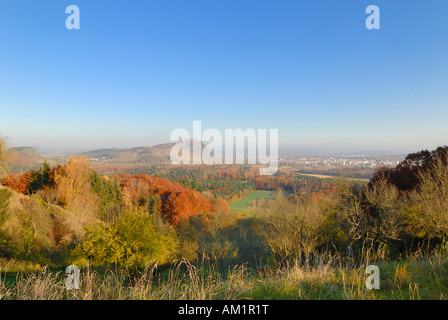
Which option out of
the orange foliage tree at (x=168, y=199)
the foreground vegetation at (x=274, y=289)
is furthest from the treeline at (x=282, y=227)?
the orange foliage tree at (x=168, y=199)

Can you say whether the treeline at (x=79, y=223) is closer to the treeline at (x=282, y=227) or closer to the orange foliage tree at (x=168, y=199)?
the treeline at (x=282, y=227)

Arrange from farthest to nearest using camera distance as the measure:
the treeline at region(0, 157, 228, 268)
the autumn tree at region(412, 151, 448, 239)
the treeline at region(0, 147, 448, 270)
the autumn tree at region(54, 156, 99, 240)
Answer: the autumn tree at region(54, 156, 99, 240)
the treeline at region(0, 157, 228, 268)
the treeline at region(0, 147, 448, 270)
the autumn tree at region(412, 151, 448, 239)

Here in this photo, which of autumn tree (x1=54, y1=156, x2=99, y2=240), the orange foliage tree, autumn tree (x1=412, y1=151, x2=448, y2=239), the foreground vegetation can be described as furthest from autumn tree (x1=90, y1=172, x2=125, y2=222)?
autumn tree (x1=412, y1=151, x2=448, y2=239)

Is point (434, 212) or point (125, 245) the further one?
point (125, 245)

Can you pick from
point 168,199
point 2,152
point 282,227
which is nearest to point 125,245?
point 282,227

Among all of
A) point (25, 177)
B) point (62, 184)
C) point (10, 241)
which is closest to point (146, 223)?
point (10, 241)

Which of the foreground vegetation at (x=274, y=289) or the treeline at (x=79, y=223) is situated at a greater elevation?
the foreground vegetation at (x=274, y=289)

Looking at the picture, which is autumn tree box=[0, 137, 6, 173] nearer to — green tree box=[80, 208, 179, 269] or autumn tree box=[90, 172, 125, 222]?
autumn tree box=[90, 172, 125, 222]

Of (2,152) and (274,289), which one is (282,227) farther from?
(2,152)

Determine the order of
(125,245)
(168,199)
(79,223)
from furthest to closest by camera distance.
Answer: (168,199), (79,223), (125,245)

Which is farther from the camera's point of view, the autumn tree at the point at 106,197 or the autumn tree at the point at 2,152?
the autumn tree at the point at 106,197

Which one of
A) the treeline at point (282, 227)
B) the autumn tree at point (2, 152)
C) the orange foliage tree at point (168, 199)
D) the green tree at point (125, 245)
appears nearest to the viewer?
the treeline at point (282, 227)
